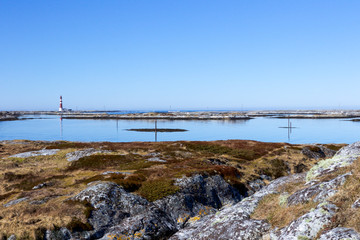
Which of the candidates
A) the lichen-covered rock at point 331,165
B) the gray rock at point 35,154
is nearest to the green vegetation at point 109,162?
the gray rock at point 35,154

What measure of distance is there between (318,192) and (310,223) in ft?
11.0

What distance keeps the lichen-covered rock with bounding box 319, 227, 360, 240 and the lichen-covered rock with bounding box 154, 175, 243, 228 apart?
15192 millimetres

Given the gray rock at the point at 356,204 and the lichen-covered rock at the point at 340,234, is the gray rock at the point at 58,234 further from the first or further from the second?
the gray rock at the point at 356,204

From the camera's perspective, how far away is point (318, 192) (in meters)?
13.1

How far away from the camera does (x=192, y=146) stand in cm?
5947

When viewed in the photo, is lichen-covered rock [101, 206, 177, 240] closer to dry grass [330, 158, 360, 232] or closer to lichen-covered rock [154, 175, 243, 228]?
lichen-covered rock [154, 175, 243, 228]

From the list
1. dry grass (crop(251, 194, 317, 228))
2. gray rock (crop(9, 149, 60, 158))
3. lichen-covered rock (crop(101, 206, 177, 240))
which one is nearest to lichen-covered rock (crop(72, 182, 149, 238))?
lichen-covered rock (crop(101, 206, 177, 240))

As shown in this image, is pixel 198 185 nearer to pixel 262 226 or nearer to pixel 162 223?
pixel 162 223

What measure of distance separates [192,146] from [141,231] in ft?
133

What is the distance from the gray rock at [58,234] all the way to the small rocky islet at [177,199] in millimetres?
65

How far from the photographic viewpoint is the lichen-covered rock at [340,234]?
8.73m

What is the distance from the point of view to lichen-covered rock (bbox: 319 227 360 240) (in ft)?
28.7

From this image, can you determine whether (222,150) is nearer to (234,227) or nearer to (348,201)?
(234,227)

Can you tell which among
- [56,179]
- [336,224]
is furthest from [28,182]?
[336,224]
